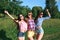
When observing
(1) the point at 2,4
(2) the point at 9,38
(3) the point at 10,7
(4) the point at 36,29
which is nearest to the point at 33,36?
(4) the point at 36,29

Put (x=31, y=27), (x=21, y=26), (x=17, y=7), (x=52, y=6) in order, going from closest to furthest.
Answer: (x=21, y=26)
(x=31, y=27)
(x=17, y=7)
(x=52, y=6)

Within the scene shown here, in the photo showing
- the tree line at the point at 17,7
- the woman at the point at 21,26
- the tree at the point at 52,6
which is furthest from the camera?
the tree at the point at 52,6

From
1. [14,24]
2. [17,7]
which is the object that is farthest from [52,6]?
[14,24]

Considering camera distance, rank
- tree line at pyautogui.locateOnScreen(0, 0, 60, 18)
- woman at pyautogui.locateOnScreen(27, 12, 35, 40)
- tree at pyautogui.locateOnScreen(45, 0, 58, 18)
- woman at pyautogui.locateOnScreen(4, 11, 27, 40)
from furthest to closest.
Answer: tree at pyautogui.locateOnScreen(45, 0, 58, 18)
tree line at pyautogui.locateOnScreen(0, 0, 60, 18)
woman at pyautogui.locateOnScreen(27, 12, 35, 40)
woman at pyautogui.locateOnScreen(4, 11, 27, 40)

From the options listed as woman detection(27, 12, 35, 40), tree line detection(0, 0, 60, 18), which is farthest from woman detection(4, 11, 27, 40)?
tree line detection(0, 0, 60, 18)

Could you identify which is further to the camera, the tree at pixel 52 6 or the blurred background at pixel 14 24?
the tree at pixel 52 6

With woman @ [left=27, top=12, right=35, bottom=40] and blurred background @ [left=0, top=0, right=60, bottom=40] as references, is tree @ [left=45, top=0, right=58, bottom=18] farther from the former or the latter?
woman @ [left=27, top=12, right=35, bottom=40]

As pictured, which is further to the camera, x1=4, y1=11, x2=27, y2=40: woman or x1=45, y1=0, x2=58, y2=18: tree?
x1=45, y1=0, x2=58, y2=18: tree

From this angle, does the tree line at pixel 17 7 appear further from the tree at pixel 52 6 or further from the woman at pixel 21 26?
the woman at pixel 21 26

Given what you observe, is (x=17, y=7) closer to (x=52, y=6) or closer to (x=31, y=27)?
(x=52, y=6)

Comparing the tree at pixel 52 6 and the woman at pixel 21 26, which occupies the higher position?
the woman at pixel 21 26

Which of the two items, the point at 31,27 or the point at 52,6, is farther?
the point at 52,6

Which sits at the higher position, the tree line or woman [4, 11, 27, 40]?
woman [4, 11, 27, 40]

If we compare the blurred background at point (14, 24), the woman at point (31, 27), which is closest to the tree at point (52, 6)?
the blurred background at point (14, 24)
